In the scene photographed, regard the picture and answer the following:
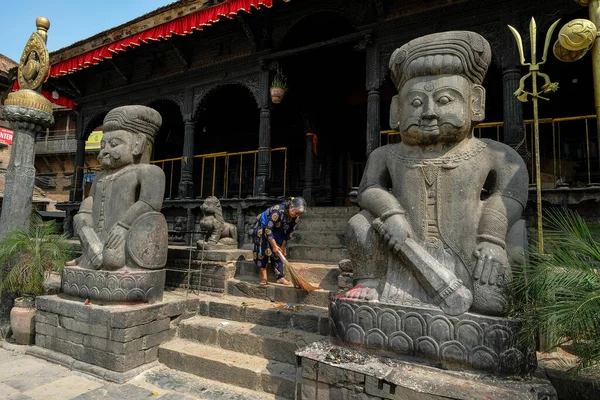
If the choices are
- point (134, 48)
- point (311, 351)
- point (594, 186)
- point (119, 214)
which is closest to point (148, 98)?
point (134, 48)

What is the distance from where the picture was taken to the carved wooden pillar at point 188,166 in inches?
358

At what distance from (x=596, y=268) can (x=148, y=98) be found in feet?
36.6

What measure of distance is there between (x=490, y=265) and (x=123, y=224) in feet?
12.2

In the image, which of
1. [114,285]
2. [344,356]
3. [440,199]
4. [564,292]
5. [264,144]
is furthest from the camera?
[264,144]

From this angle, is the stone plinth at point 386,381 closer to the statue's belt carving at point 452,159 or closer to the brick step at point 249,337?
the brick step at point 249,337

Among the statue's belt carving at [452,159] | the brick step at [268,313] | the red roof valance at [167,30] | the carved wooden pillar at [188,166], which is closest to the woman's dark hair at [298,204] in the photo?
the brick step at [268,313]

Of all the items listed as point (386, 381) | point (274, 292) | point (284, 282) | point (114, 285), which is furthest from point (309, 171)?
point (386, 381)

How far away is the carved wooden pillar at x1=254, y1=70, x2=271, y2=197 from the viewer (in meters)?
8.05

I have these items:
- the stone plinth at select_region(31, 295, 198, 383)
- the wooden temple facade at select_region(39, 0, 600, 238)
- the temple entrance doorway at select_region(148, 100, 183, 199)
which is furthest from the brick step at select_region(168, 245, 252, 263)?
the temple entrance doorway at select_region(148, 100, 183, 199)

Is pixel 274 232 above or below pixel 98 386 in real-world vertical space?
above

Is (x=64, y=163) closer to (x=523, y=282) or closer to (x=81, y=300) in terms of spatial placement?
(x=81, y=300)

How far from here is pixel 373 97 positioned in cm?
724

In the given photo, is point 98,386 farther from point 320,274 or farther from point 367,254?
point 367,254

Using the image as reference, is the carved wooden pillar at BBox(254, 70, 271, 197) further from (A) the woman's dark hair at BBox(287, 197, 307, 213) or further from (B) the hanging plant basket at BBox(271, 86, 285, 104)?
(A) the woman's dark hair at BBox(287, 197, 307, 213)
